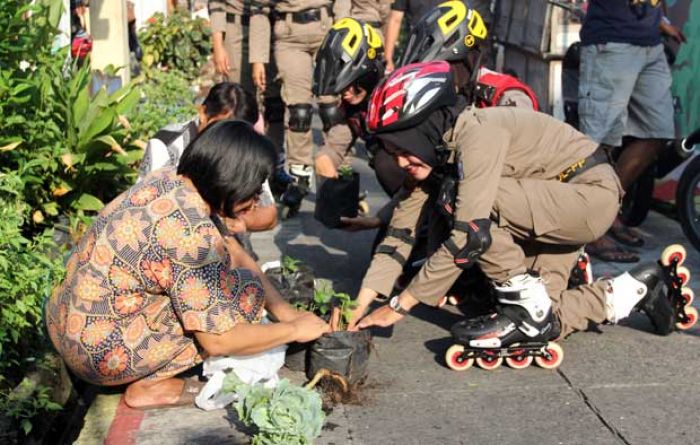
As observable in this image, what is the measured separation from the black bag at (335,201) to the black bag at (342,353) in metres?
1.61

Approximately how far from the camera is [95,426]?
4645 mm

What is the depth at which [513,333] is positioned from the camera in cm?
512

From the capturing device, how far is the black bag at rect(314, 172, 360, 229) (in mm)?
6480

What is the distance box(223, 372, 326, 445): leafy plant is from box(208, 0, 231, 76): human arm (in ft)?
18.7

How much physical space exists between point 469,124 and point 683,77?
3.88m

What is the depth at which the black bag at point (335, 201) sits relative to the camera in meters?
6.48

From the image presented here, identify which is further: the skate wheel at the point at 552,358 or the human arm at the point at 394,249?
the human arm at the point at 394,249

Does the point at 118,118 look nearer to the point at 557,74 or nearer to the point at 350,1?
the point at 350,1

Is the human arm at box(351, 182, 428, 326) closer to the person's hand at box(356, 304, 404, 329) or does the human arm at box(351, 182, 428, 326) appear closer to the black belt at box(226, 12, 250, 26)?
the person's hand at box(356, 304, 404, 329)

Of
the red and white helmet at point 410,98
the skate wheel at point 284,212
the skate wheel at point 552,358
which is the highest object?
the red and white helmet at point 410,98

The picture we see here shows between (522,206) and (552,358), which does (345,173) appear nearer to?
(522,206)

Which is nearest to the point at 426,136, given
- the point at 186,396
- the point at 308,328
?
the point at 308,328

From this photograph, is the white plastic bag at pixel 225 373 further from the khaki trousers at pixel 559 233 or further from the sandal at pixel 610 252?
the sandal at pixel 610 252

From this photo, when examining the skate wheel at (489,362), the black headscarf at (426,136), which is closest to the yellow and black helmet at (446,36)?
the black headscarf at (426,136)
